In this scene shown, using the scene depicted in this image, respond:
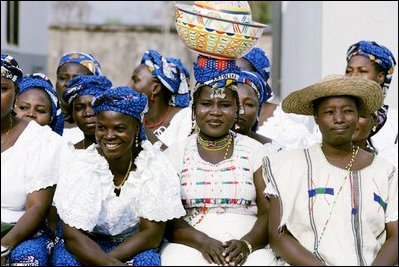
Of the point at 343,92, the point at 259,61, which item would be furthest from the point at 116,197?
the point at 259,61

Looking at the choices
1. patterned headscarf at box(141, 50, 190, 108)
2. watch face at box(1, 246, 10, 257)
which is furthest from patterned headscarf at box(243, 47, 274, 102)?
watch face at box(1, 246, 10, 257)

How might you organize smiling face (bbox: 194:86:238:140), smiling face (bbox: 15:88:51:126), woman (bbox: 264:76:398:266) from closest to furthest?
1. woman (bbox: 264:76:398:266)
2. smiling face (bbox: 194:86:238:140)
3. smiling face (bbox: 15:88:51:126)

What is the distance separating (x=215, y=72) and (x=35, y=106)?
5.06 feet

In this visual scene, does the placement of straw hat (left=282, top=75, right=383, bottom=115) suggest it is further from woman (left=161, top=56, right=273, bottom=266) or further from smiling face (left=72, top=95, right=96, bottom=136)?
smiling face (left=72, top=95, right=96, bottom=136)

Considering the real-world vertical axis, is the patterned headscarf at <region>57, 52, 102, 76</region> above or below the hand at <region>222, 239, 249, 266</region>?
above

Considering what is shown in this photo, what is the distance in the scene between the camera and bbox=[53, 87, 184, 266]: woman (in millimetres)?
4809

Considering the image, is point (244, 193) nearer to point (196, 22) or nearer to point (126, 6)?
point (196, 22)

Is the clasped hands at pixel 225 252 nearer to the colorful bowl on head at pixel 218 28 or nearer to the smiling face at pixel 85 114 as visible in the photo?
the colorful bowl on head at pixel 218 28

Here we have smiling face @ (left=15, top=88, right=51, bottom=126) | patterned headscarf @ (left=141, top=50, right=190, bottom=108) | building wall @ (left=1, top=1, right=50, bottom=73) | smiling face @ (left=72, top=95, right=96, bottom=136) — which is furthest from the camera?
building wall @ (left=1, top=1, right=50, bottom=73)

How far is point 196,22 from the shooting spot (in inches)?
212

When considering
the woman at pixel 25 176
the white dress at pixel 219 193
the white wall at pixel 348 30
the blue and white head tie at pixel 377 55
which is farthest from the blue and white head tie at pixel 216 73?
the white wall at pixel 348 30

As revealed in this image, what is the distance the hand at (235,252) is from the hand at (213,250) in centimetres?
3

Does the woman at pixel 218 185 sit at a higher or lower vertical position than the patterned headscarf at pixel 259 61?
lower

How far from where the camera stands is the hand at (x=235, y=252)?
15.7 feet
